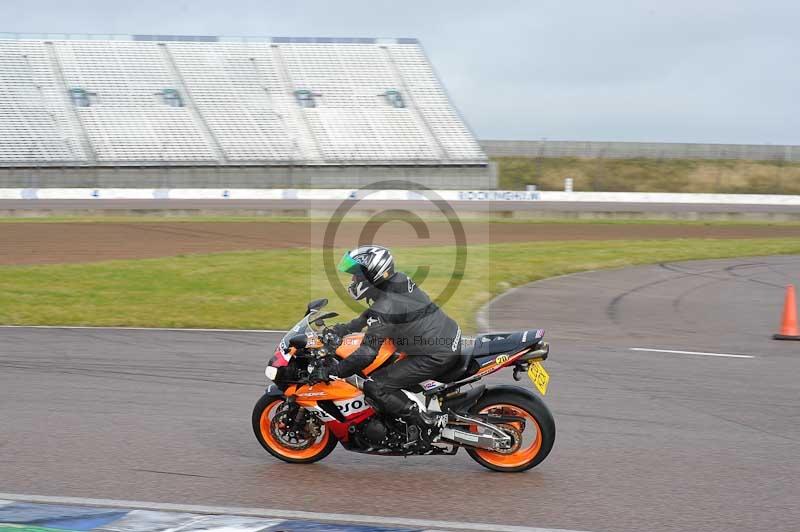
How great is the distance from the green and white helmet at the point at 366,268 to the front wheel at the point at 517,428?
1242mm

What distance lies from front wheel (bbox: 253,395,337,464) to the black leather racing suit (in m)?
0.64

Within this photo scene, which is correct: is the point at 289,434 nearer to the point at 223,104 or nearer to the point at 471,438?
the point at 471,438

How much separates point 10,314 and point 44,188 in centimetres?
3354

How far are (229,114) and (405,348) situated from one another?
53353 mm

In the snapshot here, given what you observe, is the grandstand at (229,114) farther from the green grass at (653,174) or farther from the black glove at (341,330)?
the black glove at (341,330)

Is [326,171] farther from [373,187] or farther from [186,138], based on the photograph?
[186,138]

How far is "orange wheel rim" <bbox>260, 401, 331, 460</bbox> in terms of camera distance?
6961mm

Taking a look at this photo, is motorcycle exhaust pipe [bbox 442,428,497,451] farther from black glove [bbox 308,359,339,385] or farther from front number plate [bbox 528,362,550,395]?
black glove [bbox 308,359,339,385]

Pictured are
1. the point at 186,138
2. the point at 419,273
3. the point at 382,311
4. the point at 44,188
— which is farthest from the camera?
the point at 186,138

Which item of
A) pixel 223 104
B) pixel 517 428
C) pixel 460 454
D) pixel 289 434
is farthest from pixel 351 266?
pixel 223 104

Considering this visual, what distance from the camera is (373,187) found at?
163 feet

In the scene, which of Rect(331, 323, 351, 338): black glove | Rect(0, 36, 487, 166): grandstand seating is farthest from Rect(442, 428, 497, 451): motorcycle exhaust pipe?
Rect(0, 36, 487, 166): grandstand seating

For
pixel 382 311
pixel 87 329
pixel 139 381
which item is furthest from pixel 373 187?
pixel 382 311
